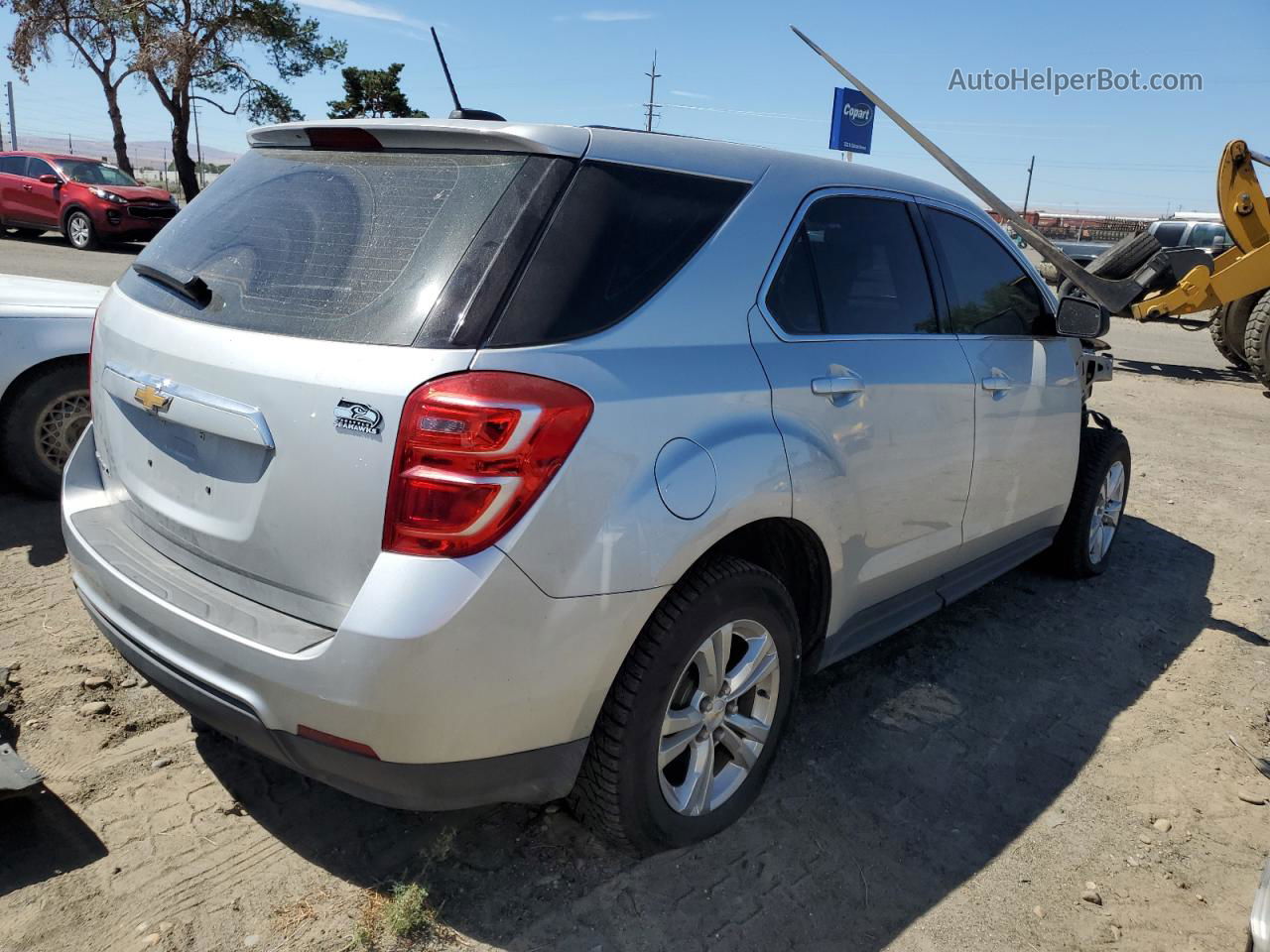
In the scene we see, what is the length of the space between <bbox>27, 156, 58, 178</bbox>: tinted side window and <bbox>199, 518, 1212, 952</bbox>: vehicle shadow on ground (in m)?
20.1

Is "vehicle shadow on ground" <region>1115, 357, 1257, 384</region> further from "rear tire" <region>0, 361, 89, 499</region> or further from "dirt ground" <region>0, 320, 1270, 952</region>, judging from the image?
"rear tire" <region>0, 361, 89, 499</region>

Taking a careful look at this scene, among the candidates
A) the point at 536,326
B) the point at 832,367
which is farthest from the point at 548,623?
the point at 832,367

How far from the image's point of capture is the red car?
18297mm

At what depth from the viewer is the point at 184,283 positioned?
2494mm

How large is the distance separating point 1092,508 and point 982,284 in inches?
59.9

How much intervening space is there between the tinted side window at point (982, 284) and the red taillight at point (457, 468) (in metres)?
2.14

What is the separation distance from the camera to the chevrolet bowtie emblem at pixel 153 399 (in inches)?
91.6

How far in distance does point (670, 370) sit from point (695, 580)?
52cm

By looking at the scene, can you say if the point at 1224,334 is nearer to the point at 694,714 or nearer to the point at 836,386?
the point at 836,386

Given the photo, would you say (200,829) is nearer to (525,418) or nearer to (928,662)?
(525,418)

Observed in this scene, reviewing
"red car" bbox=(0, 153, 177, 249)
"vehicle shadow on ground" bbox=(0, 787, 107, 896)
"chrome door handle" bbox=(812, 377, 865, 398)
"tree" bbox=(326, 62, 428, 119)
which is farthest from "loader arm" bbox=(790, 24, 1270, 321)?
"tree" bbox=(326, 62, 428, 119)

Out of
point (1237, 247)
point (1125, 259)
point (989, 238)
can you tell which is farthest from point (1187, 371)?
point (989, 238)

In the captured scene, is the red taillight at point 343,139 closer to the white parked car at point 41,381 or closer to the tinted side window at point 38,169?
the white parked car at point 41,381

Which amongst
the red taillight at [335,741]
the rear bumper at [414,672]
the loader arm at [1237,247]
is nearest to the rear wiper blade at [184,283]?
the rear bumper at [414,672]
